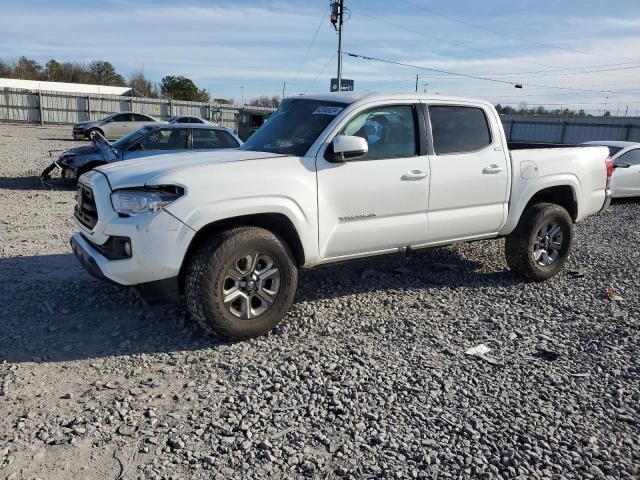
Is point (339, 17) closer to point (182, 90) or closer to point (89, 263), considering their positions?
point (89, 263)

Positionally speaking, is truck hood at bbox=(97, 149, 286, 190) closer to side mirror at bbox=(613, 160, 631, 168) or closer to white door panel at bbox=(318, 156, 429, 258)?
white door panel at bbox=(318, 156, 429, 258)

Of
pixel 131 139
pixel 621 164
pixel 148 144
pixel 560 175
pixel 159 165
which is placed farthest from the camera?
pixel 621 164

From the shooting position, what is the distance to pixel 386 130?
497 cm

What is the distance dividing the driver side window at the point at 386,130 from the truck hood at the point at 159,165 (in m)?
0.82

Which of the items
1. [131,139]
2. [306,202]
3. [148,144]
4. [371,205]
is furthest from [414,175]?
[131,139]

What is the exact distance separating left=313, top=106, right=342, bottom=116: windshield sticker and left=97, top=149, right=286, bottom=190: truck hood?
63cm

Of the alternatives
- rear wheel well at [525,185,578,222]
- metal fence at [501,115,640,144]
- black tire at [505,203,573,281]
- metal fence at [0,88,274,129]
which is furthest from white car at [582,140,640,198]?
metal fence at [0,88,274,129]

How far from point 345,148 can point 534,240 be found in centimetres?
282

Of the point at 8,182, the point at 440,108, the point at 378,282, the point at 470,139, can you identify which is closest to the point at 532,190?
the point at 470,139

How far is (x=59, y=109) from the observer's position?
3956 centimetres

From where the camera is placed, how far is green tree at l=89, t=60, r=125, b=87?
84494 mm

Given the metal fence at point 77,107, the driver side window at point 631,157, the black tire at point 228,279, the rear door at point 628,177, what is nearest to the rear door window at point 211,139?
the black tire at point 228,279

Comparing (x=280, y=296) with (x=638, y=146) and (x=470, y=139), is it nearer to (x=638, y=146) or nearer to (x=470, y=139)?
(x=470, y=139)

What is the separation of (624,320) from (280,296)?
131 inches
